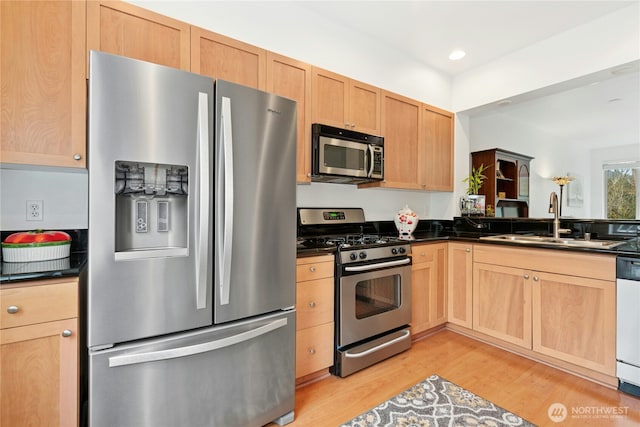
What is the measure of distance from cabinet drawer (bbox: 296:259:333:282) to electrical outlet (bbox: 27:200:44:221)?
4.75 feet

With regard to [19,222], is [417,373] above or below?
below

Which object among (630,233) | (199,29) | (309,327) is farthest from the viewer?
(630,233)

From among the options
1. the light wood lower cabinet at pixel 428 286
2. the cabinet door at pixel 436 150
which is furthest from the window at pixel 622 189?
the light wood lower cabinet at pixel 428 286

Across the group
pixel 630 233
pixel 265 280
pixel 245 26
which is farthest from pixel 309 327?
pixel 630 233

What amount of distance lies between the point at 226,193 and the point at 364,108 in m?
1.69

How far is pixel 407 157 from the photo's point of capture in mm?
2947

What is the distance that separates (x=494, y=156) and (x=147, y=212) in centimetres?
438

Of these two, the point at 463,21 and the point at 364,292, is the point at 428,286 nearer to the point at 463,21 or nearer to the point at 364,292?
the point at 364,292

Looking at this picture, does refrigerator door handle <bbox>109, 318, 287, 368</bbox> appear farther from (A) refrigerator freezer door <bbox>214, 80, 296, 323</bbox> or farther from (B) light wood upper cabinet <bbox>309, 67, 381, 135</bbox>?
(B) light wood upper cabinet <bbox>309, 67, 381, 135</bbox>

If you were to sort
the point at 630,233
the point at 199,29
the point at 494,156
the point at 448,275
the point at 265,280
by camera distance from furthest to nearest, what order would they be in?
the point at 494,156 → the point at 448,275 → the point at 630,233 → the point at 199,29 → the point at 265,280

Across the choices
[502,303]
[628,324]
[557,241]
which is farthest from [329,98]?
[628,324]

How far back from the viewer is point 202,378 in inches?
53.1

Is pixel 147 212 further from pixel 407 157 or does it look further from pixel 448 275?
pixel 448 275

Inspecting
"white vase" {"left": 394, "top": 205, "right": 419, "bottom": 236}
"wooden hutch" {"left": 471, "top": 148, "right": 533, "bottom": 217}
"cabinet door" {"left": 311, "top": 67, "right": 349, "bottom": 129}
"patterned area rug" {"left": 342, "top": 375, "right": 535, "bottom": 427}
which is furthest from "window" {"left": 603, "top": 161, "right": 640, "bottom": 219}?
"cabinet door" {"left": 311, "top": 67, "right": 349, "bottom": 129}
